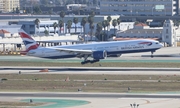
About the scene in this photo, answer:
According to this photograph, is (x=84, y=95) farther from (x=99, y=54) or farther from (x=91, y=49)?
(x=91, y=49)

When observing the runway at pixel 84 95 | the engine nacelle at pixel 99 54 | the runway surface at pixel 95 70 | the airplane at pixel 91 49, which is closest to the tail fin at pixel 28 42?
the airplane at pixel 91 49

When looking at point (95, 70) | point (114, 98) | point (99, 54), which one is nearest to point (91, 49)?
point (99, 54)

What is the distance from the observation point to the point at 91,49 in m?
112

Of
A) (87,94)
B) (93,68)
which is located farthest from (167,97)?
(93,68)

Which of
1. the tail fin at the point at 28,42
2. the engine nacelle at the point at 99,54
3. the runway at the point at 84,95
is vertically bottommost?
the runway at the point at 84,95

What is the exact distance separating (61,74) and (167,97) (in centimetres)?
2799

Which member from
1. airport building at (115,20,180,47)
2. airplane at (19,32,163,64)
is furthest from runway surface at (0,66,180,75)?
airport building at (115,20,180,47)

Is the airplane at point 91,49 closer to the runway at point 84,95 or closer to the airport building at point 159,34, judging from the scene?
the runway at point 84,95

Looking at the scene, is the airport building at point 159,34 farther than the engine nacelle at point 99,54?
Yes

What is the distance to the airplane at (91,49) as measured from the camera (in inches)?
4365

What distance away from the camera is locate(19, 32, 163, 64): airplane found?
4365 inches

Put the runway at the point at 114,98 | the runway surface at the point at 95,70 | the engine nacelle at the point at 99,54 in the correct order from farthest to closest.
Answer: the engine nacelle at the point at 99,54
the runway surface at the point at 95,70
the runway at the point at 114,98

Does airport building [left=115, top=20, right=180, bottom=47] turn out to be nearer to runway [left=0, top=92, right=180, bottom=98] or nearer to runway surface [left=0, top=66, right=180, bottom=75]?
A: runway surface [left=0, top=66, right=180, bottom=75]

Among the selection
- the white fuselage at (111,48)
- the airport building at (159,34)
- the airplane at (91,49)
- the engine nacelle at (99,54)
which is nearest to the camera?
the engine nacelle at (99,54)
